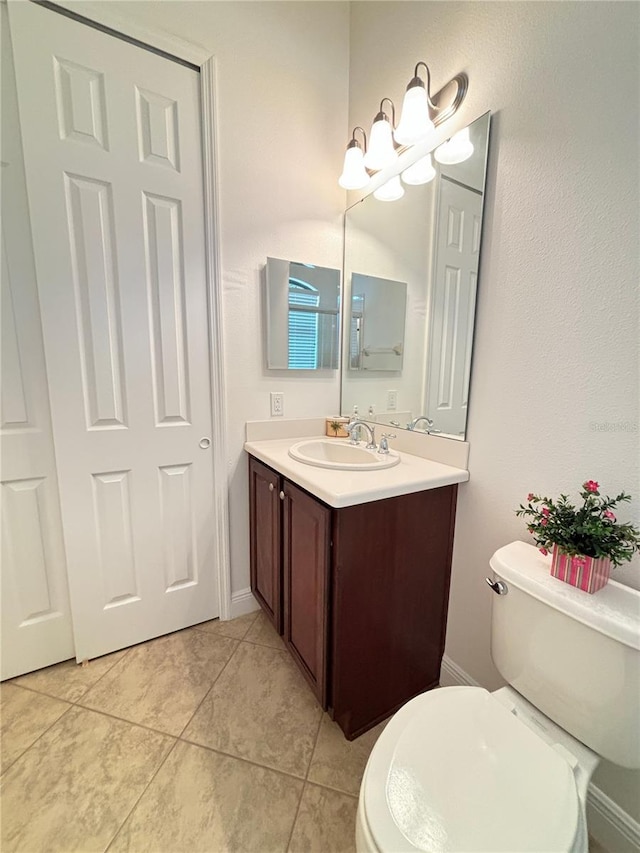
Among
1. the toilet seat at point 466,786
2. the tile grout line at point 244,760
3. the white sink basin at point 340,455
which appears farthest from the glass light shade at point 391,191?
the tile grout line at point 244,760

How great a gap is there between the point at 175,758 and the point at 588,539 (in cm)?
137

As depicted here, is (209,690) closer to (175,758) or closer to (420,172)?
(175,758)

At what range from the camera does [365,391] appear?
1740 mm

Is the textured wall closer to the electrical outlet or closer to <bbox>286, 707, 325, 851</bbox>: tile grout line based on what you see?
<bbox>286, 707, 325, 851</bbox>: tile grout line

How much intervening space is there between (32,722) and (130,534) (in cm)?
66

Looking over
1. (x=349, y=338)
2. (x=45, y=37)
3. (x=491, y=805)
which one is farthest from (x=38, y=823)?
(x=45, y=37)

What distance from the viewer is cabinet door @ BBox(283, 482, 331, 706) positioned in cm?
108

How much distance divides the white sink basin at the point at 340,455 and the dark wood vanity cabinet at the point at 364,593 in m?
0.13

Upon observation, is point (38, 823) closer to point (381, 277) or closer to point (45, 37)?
point (381, 277)

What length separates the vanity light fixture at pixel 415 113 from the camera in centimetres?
113

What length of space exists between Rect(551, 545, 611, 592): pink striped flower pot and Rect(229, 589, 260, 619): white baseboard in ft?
4.68

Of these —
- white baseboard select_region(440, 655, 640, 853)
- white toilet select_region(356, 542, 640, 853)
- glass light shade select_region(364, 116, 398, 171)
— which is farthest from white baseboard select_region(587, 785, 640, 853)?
glass light shade select_region(364, 116, 398, 171)

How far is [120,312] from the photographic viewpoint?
4.41 ft

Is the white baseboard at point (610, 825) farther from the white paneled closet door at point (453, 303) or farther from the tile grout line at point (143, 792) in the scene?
the tile grout line at point (143, 792)
